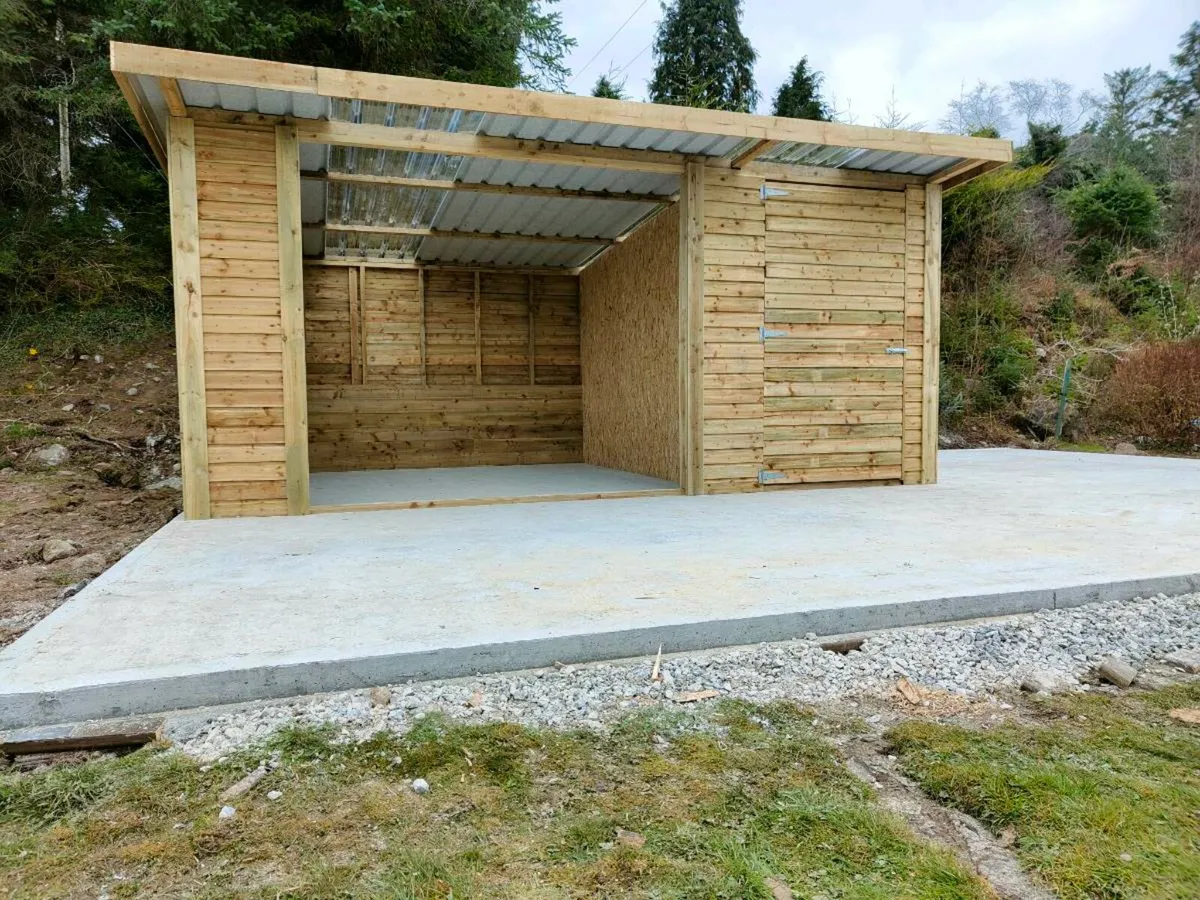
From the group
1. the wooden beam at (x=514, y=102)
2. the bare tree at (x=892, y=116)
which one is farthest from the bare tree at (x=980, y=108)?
the wooden beam at (x=514, y=102)

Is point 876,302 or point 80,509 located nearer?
point 80,509

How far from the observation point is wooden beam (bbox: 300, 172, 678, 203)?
246 inches

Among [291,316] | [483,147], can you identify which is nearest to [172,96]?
[291,316]

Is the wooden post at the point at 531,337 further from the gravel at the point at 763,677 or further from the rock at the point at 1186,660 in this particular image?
the rock at the point at 1186,660

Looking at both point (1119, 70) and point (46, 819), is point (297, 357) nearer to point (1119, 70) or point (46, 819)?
point (46, 819)

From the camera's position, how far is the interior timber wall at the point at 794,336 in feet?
19.6

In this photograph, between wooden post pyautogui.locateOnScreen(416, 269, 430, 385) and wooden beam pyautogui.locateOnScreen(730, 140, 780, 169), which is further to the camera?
wooden post pyautogui.locateOnScreen(416, 269, 430, 385)

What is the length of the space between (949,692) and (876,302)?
→ 491 cm

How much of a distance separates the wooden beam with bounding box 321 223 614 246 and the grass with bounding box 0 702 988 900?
712 cm

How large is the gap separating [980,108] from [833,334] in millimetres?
23661

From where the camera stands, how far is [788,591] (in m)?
2.77

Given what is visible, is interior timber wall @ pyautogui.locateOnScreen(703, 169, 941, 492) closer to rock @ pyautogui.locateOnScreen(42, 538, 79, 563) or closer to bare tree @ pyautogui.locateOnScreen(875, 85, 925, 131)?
rock @ pyautogui.locateOnScreen(42, 538, 79, 563)

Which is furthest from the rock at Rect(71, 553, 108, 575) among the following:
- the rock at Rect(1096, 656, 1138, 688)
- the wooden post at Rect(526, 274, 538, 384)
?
the wooden post at Rect(526, 274, 538, 384)

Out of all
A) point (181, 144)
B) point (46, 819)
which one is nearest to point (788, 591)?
point (46, 819)
